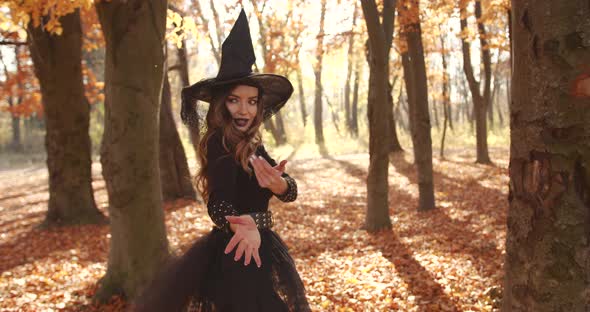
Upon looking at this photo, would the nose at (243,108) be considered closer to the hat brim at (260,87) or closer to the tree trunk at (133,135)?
the hat brim at (260,87)

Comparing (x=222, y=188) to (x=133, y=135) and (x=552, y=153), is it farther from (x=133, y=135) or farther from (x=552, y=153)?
(x=133, y=135)

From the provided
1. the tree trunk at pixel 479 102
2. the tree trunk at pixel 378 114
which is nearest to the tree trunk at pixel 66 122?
the tree trunk at pixel 378 114

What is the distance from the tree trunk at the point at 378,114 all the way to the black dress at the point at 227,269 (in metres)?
4.96

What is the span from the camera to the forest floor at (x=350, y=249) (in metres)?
5.12

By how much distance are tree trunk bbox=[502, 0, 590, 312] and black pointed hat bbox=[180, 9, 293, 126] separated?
151 centimetres

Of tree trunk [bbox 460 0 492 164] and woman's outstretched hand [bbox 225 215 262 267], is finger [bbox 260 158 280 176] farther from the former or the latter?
tree trunk [bbox 460 0 492 164]

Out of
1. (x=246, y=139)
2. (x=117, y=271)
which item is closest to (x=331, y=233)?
(x=117, y=271)

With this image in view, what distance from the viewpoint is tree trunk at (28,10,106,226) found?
862 centimetres

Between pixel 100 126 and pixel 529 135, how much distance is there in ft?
104

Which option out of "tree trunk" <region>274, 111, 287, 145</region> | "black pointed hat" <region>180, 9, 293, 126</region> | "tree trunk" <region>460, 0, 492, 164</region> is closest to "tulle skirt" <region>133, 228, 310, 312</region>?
"black pointed hat" <region>180, 9, 293, 126</region>

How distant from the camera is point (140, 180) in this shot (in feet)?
15.3

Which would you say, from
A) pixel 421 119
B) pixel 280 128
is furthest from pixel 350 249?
pixel 280 128

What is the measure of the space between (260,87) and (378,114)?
4.78 metres

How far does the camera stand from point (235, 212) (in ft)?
8.59
